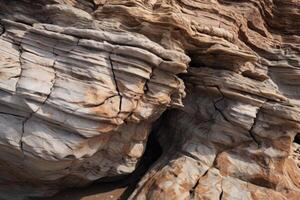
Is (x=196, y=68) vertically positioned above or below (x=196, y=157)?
above

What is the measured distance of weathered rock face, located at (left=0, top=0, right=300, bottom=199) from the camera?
6.15 m

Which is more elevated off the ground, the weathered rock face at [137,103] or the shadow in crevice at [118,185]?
the weathered rock face at [137,103]

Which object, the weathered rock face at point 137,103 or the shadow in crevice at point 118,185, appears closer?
the weathered rock face at point 137,103

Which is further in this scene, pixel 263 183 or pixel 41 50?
pixel 263 183

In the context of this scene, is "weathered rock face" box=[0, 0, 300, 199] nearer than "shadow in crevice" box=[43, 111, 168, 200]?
Yes

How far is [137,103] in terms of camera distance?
270 inches

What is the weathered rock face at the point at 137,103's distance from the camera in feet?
20.2

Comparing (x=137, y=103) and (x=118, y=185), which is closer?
(x=137, y=103)

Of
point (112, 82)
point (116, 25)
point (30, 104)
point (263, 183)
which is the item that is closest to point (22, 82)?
point (30, 104)

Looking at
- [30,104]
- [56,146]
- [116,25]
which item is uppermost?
[116,25]

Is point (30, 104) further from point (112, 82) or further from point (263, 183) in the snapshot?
point (263, 183)

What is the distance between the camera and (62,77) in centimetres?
635

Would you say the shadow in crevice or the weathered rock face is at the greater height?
the weathered rock face

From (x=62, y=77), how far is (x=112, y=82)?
88cm
